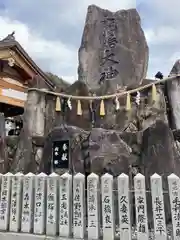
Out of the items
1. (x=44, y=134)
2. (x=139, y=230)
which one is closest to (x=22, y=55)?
(x=44, y=134)

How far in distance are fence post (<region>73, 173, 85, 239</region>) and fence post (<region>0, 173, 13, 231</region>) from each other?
1.29 metres

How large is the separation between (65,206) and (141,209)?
1.16 meters

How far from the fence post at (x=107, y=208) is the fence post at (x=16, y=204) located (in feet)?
4.98

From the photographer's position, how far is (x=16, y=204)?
4.44 metres

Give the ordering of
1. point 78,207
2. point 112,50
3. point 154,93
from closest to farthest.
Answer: point 78,207 < point 154,93 < point 112,50

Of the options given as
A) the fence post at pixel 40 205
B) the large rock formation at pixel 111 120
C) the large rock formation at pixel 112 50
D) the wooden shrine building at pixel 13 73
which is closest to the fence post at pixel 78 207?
the fence post at pixel 40 205

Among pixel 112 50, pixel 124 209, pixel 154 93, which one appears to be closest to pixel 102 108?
pixel 154 93

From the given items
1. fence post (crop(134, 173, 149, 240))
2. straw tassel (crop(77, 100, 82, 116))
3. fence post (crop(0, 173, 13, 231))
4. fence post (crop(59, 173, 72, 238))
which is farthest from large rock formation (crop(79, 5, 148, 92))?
fence post (crop(134, 173, 149, 240))

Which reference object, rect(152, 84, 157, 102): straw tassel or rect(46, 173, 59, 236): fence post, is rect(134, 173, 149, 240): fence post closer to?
rect(46, 173, 59, 236): fence post

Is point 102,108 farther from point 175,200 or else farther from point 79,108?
point 175,200

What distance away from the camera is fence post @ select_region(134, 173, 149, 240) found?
11.4 ft

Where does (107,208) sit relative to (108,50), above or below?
below

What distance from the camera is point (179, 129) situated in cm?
722

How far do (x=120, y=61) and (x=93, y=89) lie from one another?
1469 millimetres
